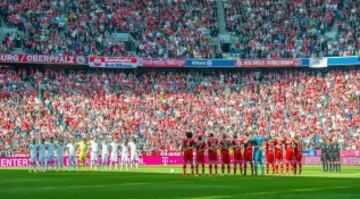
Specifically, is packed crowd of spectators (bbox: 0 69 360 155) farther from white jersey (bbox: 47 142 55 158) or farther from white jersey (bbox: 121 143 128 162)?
→ white jersey (bbox: 47 142 55 158)

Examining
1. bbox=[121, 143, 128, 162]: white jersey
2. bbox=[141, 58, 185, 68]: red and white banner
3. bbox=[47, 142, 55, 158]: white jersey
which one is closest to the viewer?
bbox=[47, 142, 55, 158]: white jersey

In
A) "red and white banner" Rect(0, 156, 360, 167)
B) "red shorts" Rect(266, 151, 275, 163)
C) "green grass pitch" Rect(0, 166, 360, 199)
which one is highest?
"red shorts" Rect(266, 151, 275, 163)

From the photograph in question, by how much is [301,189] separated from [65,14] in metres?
53.8

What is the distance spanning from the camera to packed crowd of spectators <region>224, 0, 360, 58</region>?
279 ft

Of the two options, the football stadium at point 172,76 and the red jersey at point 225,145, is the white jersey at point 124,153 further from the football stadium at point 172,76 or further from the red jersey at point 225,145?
the red jersey at point 225,145

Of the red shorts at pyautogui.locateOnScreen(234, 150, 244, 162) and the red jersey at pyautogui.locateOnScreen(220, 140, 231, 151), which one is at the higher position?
the red jersey at pyautogui.locateOnScreen(220, 140, 231, 151)

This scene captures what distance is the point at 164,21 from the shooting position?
282 ft

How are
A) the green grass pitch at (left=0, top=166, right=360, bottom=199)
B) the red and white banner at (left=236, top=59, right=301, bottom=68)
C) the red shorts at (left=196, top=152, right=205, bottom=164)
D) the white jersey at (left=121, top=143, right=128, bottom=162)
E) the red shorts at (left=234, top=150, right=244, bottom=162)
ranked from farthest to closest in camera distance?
1. the red and white banner at (left=236, top=59, right=301, bottom=68)
2. the white jersey at (left=121, top=143, right=128, bottom=162)
3. the red shorts at (left=234, top=150, right=244, bottom=162)
4. the red shorts at (left=196, top=152, right=205, bottom=164)
5. the green grass pitch at (left=0, top=166, right=360, bottom=199)

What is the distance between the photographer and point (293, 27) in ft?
285

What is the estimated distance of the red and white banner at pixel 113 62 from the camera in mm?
80125

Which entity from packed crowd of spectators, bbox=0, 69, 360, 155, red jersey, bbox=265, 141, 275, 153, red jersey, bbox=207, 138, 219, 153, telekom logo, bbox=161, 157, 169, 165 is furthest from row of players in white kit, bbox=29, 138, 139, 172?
red jersey, bbox=265, 141, 275, 153

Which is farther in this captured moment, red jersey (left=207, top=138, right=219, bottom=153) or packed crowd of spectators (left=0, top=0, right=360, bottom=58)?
packed crowd of spectators (left=0, top=0, right=360, bottom=58)

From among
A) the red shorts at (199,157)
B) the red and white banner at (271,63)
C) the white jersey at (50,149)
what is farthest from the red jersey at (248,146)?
the red and white banner at (271,63)

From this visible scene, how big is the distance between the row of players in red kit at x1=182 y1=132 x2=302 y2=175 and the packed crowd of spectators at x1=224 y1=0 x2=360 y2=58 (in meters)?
36.8
